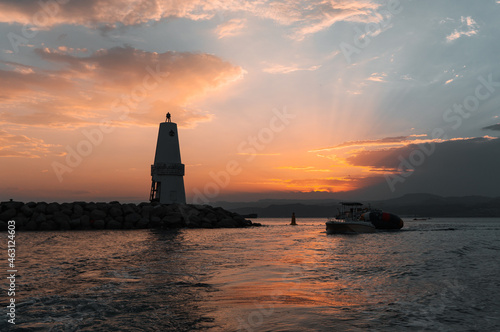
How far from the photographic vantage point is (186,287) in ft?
36.2

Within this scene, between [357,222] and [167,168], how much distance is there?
26.3m

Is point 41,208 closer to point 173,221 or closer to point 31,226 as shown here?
point 31,226

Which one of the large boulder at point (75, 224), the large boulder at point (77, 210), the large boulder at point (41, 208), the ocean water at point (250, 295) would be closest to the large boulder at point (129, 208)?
the large boulder at point (77, 210)

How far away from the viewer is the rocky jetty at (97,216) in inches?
1631

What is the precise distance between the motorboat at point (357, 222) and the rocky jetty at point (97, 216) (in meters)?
18.6

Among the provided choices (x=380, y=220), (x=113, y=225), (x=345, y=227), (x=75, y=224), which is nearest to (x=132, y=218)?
(x=113, y=225)

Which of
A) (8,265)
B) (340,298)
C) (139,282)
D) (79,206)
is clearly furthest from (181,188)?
(340,298)

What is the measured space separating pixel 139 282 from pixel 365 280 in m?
7.56

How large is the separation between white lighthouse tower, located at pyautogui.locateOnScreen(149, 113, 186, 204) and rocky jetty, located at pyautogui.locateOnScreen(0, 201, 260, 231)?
1.99m

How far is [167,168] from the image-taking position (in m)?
51.1

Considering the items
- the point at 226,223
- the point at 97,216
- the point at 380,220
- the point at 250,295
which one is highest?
the point at 97,216

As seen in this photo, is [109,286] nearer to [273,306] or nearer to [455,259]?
[273,306]

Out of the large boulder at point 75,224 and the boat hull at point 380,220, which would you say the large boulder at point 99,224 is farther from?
the boat hull at point 380,220

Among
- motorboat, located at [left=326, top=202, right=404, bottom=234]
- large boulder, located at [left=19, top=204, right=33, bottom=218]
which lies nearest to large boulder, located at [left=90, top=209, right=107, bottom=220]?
large boulder, located at [left=19, top=204, right=33, bottom=218]
